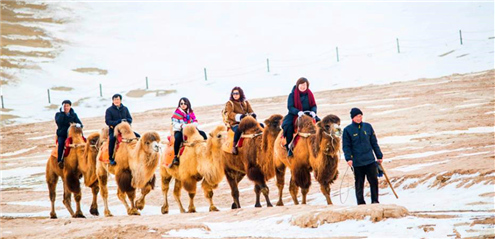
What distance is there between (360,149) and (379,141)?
14155mm

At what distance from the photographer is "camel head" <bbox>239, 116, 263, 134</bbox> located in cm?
1634

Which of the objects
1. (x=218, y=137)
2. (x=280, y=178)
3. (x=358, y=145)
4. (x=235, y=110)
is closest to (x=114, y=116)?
(x=218, y=137)

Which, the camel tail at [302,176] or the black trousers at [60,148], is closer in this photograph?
the camel tail at [302,176]

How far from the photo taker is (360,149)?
1305 cm

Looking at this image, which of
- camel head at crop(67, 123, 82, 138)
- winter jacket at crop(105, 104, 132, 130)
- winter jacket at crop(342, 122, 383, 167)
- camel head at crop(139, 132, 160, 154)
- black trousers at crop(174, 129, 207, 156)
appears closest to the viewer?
winter jacket at crop(342, 122, 383, 167)

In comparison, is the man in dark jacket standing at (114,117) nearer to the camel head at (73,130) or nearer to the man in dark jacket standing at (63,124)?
the camel head at (73,130)

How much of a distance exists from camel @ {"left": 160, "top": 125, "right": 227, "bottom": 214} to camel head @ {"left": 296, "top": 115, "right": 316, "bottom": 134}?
7.99 feet

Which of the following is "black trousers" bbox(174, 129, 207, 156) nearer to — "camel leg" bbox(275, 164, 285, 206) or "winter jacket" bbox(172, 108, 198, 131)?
"winter jacket" bbox(172, 108, 198, 131)

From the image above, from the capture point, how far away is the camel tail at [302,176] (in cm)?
1518

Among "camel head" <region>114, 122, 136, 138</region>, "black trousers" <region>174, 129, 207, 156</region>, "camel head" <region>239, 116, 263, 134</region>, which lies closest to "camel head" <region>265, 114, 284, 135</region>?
"camel head" <region>239, 116, 263, 134</region>

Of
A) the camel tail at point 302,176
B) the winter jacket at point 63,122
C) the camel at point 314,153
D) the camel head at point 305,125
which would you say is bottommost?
the camel tail at point 302,176

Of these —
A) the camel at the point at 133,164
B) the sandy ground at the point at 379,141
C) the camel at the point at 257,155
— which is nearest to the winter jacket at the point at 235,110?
the camel at the point at 257,155

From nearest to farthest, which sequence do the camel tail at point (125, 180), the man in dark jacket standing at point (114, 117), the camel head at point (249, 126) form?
1. the camel head at point (249, 126)
2. the camel tail at point (125, 180)
3. the man in dark jacket standing at point (114, 117)

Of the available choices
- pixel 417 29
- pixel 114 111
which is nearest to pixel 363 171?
pixel 114 111
